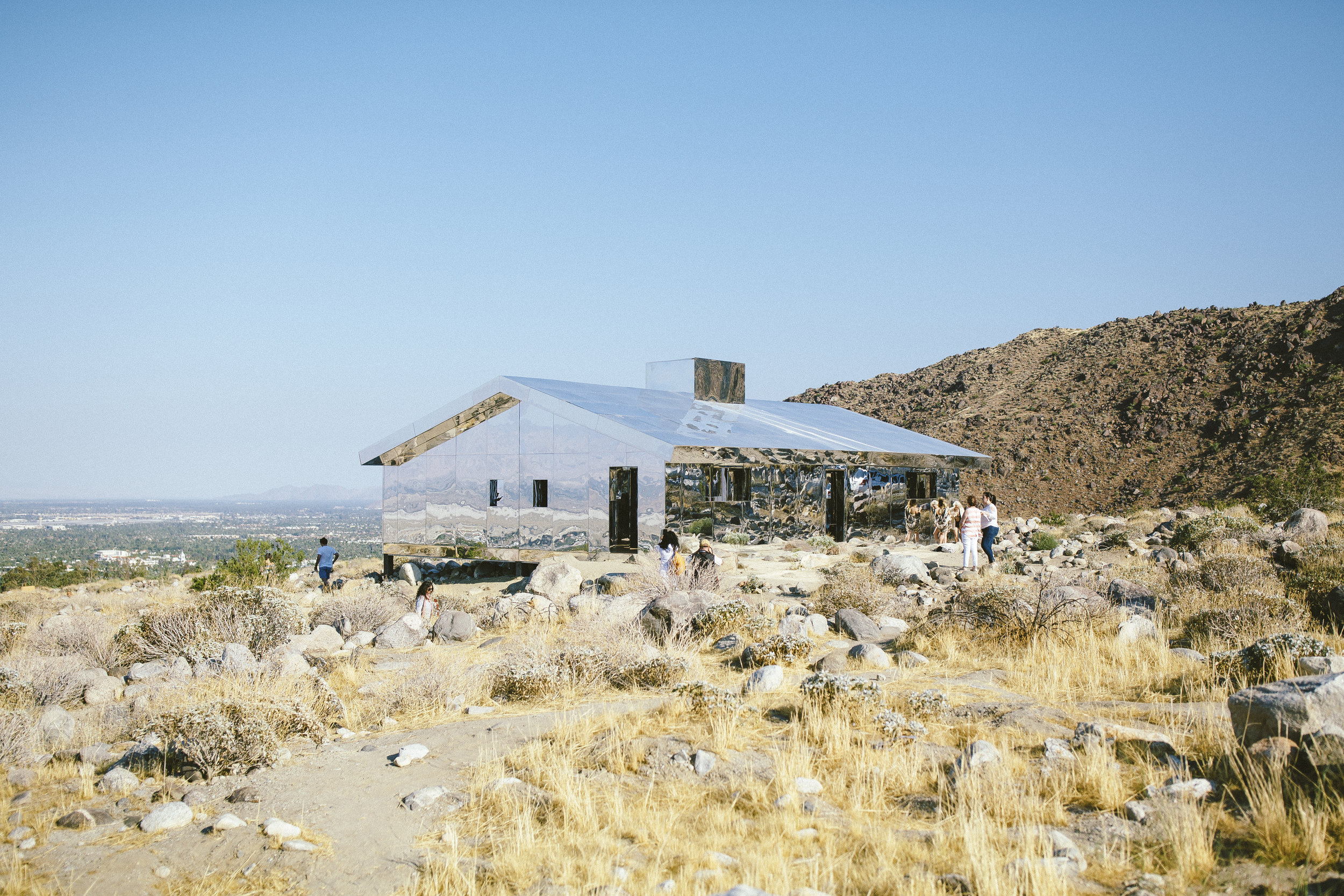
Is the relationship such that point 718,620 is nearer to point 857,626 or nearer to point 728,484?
point 857,626

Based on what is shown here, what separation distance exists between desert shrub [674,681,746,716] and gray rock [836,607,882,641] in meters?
4.10

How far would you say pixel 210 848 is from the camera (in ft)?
18.1

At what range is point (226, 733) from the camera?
22.6ft

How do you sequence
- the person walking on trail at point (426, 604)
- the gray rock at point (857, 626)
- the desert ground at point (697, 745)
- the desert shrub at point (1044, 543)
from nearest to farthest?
the desert ground at point (697, 745) → the gray rock at point (857, 626) → the person walking on trail at point (426, 604) → the desert shrub at point (1044, 543)

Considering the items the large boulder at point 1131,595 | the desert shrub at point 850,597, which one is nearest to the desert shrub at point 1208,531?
the large boulder at point 1131,595

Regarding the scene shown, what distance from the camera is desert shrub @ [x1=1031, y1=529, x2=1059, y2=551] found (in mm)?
24766

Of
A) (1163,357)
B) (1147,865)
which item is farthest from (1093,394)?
(1147,865)

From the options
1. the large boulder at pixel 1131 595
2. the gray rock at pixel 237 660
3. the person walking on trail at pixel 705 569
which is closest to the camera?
the gray rock at pixel 237 660

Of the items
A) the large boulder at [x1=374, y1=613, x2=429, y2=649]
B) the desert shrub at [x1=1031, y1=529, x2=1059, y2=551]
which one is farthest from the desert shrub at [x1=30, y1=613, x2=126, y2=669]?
the desert shrub at [x1=1031, y1=529, x2=1059, y2=551]

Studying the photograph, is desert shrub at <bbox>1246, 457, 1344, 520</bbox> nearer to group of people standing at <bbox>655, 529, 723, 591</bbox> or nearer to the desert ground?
the desert ground

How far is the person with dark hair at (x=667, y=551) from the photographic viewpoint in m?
15.1

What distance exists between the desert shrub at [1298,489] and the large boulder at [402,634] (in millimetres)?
26042

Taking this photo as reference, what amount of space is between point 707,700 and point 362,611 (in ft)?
25.2

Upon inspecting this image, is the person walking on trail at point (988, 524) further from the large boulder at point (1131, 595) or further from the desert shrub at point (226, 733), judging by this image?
the desert shrub at point (226, 733)
